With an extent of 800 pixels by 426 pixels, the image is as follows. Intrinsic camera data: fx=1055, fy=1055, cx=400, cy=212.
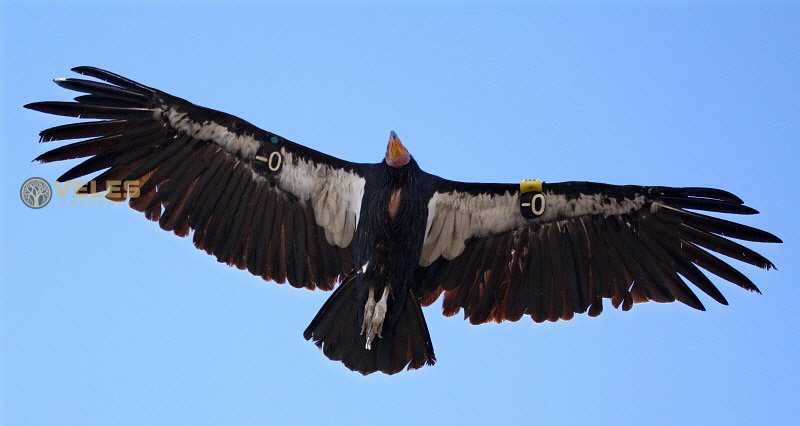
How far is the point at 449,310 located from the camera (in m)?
9.70

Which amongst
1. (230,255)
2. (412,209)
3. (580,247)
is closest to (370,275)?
(412,209)

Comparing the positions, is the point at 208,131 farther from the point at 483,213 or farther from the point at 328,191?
the point at 483,213

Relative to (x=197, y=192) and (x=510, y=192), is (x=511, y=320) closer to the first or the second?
(x=510, y=192)

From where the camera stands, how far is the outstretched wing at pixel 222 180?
31.1ft

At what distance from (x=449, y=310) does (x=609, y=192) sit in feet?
5.94

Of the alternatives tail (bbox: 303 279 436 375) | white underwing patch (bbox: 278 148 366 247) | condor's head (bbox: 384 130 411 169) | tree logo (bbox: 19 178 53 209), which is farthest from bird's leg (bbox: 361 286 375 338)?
tree logo (bbox: 19 178 53 209)

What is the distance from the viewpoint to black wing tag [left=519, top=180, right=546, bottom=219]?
31.3ft

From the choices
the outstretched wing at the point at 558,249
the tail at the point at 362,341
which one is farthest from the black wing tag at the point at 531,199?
the tail at the point at 362,341

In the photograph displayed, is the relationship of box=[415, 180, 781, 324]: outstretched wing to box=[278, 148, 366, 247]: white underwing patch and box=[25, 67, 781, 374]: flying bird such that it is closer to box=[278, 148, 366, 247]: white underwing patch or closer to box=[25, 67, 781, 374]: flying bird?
box=[25, 67, 781, 374]: flying bird

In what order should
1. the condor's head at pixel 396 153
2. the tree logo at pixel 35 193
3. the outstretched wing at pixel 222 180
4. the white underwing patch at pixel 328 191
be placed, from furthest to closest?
the tree logo at pixel 35 193, the white underwing patch at pixel 328 191, the outstretched wing at pixel 222 180, the condor's head at pixel 396 153

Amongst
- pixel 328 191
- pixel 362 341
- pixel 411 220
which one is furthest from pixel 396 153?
pixel 362 341

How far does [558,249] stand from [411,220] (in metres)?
1.50

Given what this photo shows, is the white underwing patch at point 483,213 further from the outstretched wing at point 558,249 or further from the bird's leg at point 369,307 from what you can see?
the bird's leg at point 369,307

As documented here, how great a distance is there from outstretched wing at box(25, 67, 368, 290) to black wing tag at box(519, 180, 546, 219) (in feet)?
4.81
